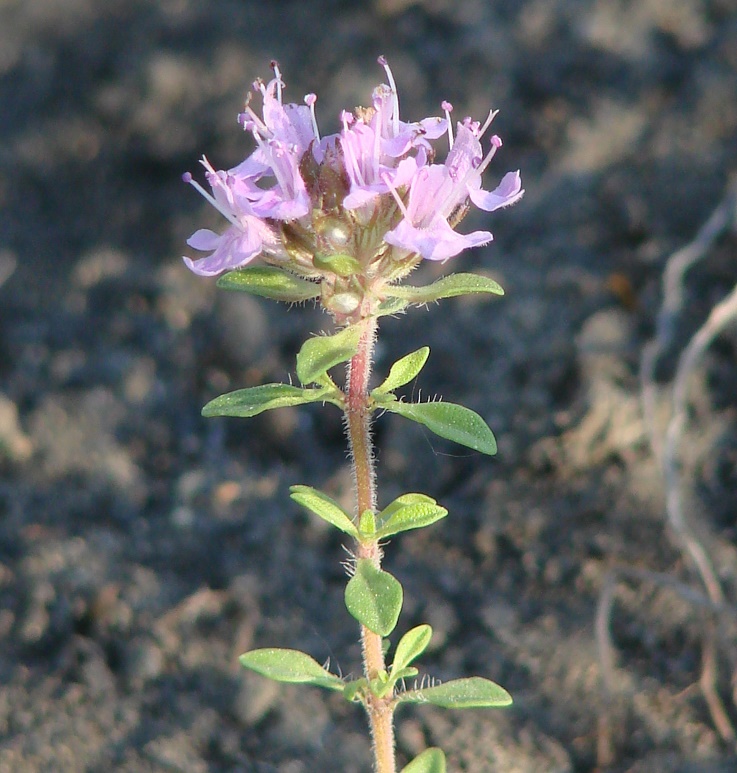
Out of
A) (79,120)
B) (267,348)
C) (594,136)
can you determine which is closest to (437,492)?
(267,348)

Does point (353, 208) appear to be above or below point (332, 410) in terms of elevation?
below

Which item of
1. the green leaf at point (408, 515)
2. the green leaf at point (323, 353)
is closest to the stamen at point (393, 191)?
the green leaf at point (323, 353)

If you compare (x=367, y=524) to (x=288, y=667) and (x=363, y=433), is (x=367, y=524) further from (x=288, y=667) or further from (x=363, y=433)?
(x=288, y=667)

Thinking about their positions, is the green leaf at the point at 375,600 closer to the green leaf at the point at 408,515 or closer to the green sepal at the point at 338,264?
the green leaf at the point at 408,515

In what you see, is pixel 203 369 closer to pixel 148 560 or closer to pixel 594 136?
pixel 148 560

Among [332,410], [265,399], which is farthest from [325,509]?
[332,410]

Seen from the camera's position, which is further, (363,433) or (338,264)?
(363,433)

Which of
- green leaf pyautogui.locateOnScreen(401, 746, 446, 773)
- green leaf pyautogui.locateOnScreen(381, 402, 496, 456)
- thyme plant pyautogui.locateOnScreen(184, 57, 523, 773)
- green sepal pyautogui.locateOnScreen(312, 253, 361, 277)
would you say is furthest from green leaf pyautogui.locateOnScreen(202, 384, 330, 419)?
green leaf pyautogui.locateOnScreen(401, 746, 446, 773)
